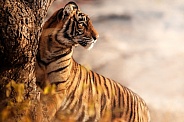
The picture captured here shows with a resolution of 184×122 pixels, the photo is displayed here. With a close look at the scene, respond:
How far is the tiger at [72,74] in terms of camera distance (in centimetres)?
430

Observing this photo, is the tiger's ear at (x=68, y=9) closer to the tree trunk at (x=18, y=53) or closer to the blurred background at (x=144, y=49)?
the tree trunk at (x=18, y=53)

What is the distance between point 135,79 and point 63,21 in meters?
2.05

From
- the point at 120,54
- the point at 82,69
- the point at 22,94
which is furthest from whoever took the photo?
the point at 120,54

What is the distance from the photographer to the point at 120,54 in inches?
249

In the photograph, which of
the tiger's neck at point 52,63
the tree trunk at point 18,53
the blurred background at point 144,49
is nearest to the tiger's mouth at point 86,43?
the tiger's neck at point 52,63

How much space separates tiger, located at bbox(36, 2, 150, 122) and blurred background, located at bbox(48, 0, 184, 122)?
1.26m

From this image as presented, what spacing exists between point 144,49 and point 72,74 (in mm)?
2010

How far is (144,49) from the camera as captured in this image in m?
6.38

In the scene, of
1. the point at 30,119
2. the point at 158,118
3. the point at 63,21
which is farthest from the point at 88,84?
the point at 158,118

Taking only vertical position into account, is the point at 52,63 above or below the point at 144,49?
below

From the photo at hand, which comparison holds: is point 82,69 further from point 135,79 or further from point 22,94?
point 135,79

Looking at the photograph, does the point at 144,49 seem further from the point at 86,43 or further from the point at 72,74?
the point at 86,43

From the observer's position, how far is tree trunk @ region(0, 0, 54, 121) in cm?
Result: 333

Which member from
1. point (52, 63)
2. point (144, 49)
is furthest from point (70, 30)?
point (144, 49)
